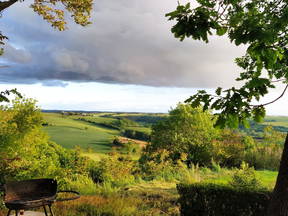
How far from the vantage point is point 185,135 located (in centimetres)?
1778

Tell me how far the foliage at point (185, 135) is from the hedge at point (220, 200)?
947 cm

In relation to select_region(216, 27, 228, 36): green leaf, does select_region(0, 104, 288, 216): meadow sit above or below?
below

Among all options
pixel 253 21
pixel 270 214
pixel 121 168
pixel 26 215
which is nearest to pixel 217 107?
pixel 253 21

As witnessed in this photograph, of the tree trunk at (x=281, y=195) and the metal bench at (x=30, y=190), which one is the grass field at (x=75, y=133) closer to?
the metal bench at (x=30, y=190)

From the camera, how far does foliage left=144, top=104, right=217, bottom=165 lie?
17.5 metres

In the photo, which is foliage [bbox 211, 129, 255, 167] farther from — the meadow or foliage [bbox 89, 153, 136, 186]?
foliage [bbox 89, 153, 136, 186]

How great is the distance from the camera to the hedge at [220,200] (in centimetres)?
699

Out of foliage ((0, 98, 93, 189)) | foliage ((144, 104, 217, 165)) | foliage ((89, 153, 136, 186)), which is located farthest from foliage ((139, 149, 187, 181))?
foliage ((0, 98, 93, 189))

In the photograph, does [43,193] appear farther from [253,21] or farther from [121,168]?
[121,168]

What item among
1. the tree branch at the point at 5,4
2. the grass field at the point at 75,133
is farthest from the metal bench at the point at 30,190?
the grass field at the point at 75,133

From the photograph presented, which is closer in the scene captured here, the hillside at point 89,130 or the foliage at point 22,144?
the foliage at point 22,144

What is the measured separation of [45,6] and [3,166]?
464 centimetres

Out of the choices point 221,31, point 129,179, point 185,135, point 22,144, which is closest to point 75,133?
point 185,135

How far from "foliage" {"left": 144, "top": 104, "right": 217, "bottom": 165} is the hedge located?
9468 mm
